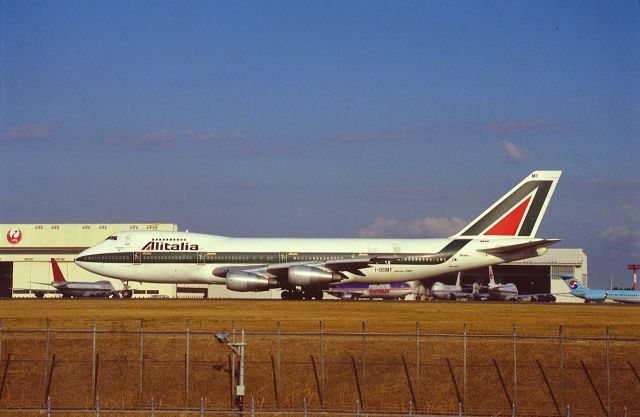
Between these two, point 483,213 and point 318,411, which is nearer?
point 318,411

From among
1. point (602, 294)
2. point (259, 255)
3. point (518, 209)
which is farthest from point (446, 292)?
point (259, 255)

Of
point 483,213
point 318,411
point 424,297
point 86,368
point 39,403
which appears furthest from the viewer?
point 424,297

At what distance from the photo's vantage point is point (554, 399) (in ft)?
103

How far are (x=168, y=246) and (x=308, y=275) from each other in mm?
10450

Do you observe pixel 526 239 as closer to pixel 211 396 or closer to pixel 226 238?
pixel 226 238

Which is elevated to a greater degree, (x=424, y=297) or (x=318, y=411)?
(x=424, y=297)

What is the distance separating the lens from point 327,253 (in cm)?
6353

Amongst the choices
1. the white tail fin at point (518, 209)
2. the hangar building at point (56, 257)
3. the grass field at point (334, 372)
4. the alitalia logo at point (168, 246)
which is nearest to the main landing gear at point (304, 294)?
the alitalia logo at point (168, 246)

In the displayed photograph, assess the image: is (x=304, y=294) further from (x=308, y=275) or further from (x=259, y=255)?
(x=308, y=275)

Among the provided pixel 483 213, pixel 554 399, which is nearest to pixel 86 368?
pixel 554 399

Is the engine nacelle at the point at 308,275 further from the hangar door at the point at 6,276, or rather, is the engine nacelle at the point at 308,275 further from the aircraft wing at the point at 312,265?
the hangar door at the point at 6,276

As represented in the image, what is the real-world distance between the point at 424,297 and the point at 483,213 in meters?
38.9

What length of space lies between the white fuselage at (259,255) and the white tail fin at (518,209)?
1.15m

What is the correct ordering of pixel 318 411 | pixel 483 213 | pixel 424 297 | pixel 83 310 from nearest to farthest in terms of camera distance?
1. pixel 318 411
2. pixel 83 310
3. pixel 483 213
4. pixel 424 297
